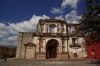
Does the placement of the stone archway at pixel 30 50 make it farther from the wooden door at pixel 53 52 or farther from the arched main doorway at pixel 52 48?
the wooden door at pixel 53 52

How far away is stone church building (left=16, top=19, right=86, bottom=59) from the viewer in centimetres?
3073

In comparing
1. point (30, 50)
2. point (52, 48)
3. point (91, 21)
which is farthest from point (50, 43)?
point (91, 21)

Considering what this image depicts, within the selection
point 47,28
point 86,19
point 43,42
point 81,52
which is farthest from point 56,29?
point 86,19

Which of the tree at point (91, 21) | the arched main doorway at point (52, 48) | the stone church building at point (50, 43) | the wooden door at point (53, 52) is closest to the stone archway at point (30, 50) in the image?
the stone church building at point (50, 43)

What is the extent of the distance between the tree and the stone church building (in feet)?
52.3

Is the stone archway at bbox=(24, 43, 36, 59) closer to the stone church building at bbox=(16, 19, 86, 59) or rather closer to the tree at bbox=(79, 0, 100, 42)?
the stone church building at bbox=(16, 19, 86, 59)

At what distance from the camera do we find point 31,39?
31.3 metres

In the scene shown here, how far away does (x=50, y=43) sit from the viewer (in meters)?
32.5

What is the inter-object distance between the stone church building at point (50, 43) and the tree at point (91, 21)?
52.3 feet

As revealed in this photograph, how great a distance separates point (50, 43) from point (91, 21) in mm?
18673

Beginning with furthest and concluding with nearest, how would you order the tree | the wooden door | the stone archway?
1. the wooden door
2. the stone archway
3. the tree

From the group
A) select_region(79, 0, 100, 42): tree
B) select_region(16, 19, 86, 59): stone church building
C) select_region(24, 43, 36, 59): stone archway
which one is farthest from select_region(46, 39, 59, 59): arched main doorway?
select_region(79, 0, 100, 42): tree

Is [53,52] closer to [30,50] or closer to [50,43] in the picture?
[50,43]

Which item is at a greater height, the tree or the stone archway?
the tree
